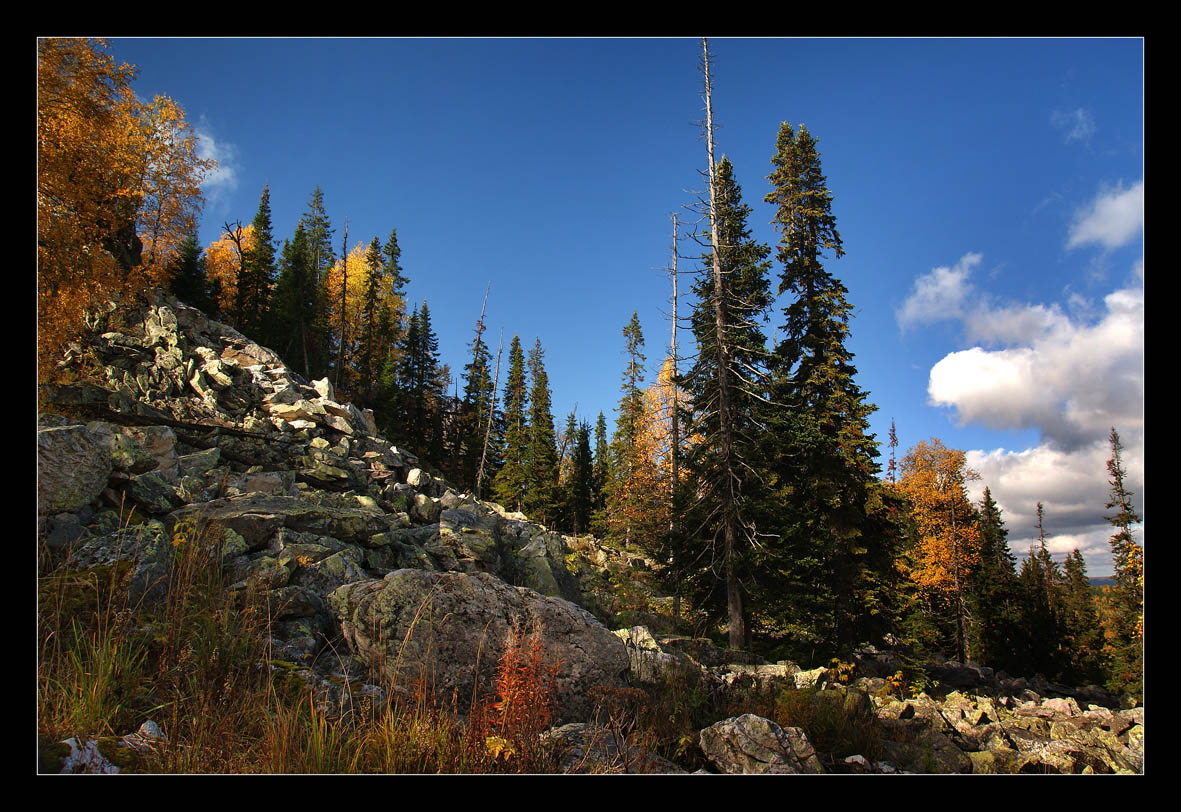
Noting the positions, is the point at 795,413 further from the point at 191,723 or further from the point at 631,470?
the point at 191,723

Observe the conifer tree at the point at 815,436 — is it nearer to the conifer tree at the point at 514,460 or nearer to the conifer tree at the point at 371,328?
the conifer tree at the point at 514,460

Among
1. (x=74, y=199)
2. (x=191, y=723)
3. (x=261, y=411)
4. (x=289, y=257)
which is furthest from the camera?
(x=289, y=257)

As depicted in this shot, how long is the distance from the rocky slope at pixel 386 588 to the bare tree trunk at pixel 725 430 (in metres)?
2.36

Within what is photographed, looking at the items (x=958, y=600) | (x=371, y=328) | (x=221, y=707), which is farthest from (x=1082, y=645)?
(x=371, y=328)

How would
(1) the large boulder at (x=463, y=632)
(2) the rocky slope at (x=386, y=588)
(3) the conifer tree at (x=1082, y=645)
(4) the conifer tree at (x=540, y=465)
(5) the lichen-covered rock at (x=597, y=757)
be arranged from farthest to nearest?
(4) the conifer tree at (x=540, y=465) → (3) the conifer tree at (x=1082, y=645) → (1) the large boulder at (x=463, y=632) → (2) the rocky slope at (x=386, y=588) → (5) the lichen-covered rock at (x=597, y=757)

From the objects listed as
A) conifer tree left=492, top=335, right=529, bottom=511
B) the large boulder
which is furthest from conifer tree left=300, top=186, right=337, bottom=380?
the large boulder

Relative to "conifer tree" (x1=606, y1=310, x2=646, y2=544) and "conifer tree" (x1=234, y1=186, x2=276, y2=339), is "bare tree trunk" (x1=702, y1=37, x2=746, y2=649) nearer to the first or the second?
"conifer tree" (x1=606, y1=310, x2=646, y2=544)

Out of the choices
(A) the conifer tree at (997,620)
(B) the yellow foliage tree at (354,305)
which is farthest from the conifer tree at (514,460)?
(A) the conifer tree at (997,620)

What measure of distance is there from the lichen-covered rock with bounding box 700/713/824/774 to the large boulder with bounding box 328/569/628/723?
1.38 meters

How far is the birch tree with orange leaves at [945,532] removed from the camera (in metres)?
26.5

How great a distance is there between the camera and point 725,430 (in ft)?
47.3
